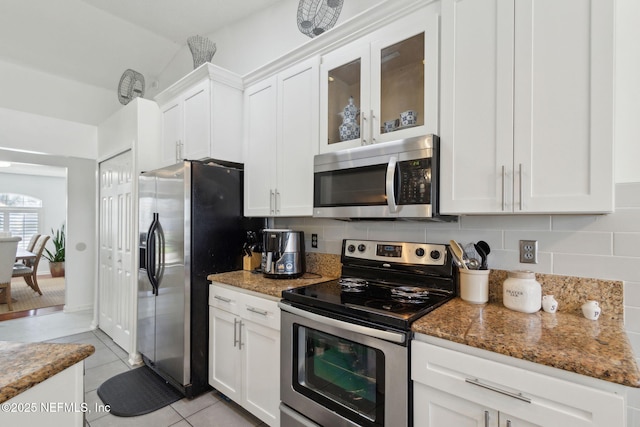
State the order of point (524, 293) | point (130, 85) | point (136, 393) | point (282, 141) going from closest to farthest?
point (524, 293) < point (282, 141) < point (136, 393) < point (130, 85)

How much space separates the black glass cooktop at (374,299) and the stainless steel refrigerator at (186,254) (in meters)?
0.88

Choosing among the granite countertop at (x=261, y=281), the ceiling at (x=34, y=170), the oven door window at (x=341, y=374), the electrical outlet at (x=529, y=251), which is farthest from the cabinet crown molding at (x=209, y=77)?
the ceiling at (x=34, y=170)

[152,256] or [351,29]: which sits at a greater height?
[351,29]

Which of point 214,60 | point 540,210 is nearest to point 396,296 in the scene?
point 540,210

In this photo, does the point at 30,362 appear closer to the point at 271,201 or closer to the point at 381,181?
the point at 381,181

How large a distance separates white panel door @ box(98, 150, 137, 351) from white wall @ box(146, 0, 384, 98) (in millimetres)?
1434

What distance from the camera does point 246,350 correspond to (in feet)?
6.40

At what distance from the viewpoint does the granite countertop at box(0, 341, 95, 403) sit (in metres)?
0.71

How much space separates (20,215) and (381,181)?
9.87 metres

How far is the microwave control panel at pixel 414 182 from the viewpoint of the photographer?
1.47m

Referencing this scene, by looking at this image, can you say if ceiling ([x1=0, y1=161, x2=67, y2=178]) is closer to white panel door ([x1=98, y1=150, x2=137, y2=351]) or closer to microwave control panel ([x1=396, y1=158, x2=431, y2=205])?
white panel door ([x1=98, y1=150, x2=137, y2=351])

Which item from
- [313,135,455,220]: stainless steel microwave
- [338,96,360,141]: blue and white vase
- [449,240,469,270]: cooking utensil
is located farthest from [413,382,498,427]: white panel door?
[338,96,360,141]: blue and white vase

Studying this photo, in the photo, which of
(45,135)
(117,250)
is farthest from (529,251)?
(45,135)

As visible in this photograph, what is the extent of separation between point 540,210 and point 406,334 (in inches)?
28.3
